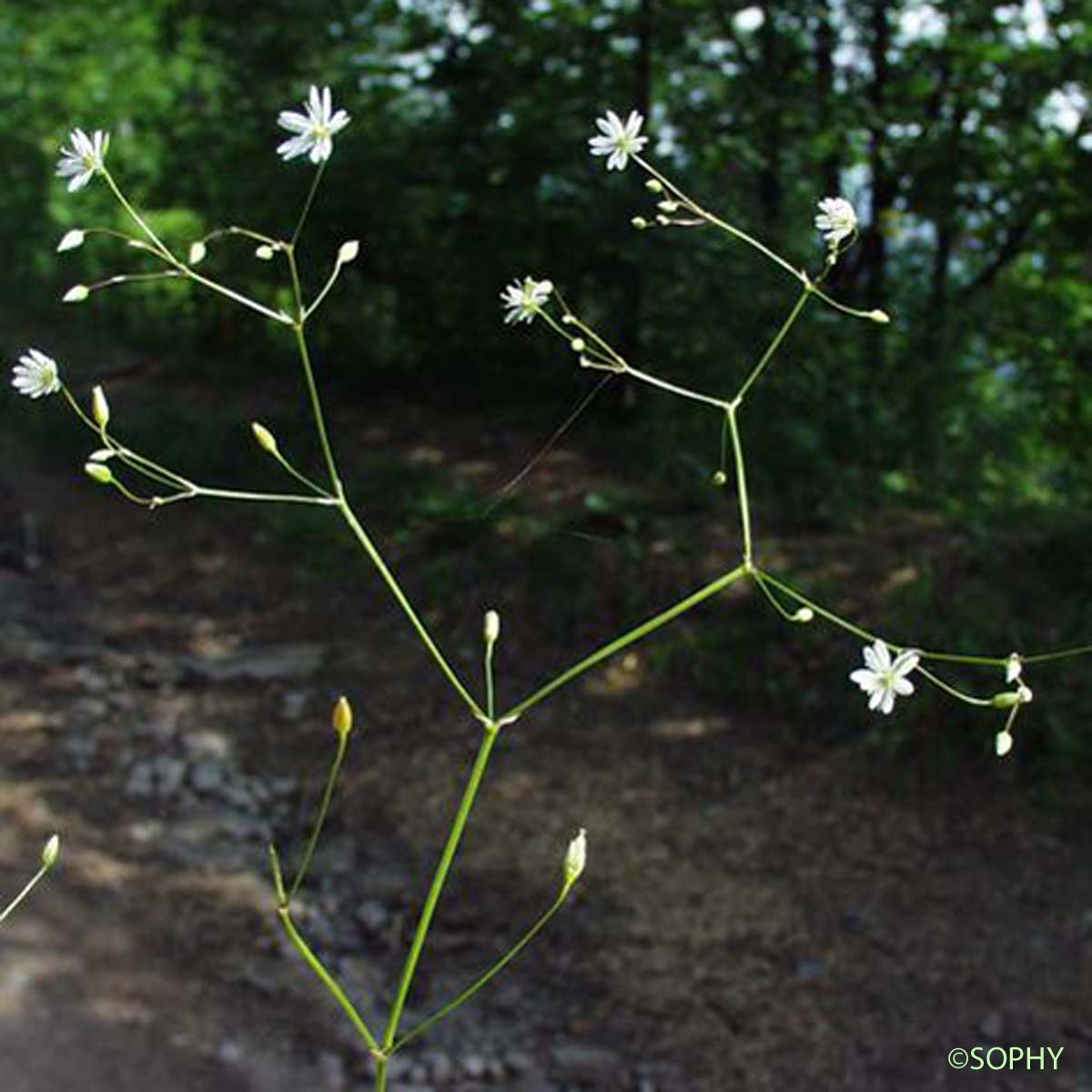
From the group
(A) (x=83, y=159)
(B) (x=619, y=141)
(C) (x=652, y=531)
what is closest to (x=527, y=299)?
(B) (x=619, y=141)

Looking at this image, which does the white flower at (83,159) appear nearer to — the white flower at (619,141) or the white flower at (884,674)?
the white flower at (619,141)

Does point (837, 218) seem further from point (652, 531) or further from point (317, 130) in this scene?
point (652, 531)

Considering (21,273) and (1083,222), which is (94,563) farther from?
(1083,222)

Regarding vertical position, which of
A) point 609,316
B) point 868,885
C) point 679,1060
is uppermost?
point 609,316

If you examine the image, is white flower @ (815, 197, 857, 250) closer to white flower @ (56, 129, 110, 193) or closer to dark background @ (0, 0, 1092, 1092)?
white flower @ (56, 129, 110, 193)

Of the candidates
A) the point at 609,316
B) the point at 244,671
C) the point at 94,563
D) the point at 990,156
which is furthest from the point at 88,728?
the point at 990,156

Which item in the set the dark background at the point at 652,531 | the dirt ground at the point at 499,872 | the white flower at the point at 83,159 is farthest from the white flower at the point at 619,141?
Answer: the dirt ground at the point at 499,872
